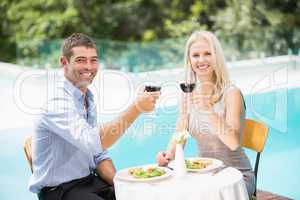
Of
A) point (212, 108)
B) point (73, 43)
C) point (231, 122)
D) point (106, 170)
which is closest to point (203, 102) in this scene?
point (212, 108)

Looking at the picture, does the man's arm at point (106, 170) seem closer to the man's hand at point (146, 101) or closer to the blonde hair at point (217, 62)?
the man's hand at point (146, 101)

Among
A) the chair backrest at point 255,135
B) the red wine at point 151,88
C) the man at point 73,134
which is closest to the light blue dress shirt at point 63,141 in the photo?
the man at point 73,134

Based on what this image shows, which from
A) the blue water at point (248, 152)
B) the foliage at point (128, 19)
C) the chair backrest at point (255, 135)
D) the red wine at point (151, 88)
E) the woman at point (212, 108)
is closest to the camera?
the red wine at point (151, 88)

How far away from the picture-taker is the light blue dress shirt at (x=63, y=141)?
7.20ft

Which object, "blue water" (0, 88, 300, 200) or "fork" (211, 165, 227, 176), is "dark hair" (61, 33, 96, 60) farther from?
"blue water" (0, 88, 300, 200)

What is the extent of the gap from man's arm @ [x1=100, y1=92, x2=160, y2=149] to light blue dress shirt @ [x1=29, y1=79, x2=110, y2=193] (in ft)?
0.16

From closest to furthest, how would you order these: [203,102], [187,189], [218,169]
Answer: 1. [187,189]
2. [218,169]
3. [203,102]

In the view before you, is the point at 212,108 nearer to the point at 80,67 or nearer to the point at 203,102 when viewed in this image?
the point at 203,102

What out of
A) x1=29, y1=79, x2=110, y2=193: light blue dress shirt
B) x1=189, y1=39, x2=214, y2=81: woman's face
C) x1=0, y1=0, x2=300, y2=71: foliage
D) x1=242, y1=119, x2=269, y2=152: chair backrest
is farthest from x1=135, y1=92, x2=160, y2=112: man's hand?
x1=0, y1=0, x2=300, y2=71: foliage

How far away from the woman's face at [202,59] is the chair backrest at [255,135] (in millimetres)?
381

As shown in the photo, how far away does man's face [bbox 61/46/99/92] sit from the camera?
7.71 feet

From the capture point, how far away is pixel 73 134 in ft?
7.18

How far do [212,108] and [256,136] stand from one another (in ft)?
1.23

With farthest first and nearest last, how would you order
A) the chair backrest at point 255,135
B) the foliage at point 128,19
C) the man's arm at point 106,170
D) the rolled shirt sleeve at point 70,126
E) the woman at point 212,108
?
the foliage at point 128,19 → the chair backrest at point 255,135 → the man's arm at point 106,170 → the woman at point 212,108 → the rolled shirt sleeve at point 70,126
